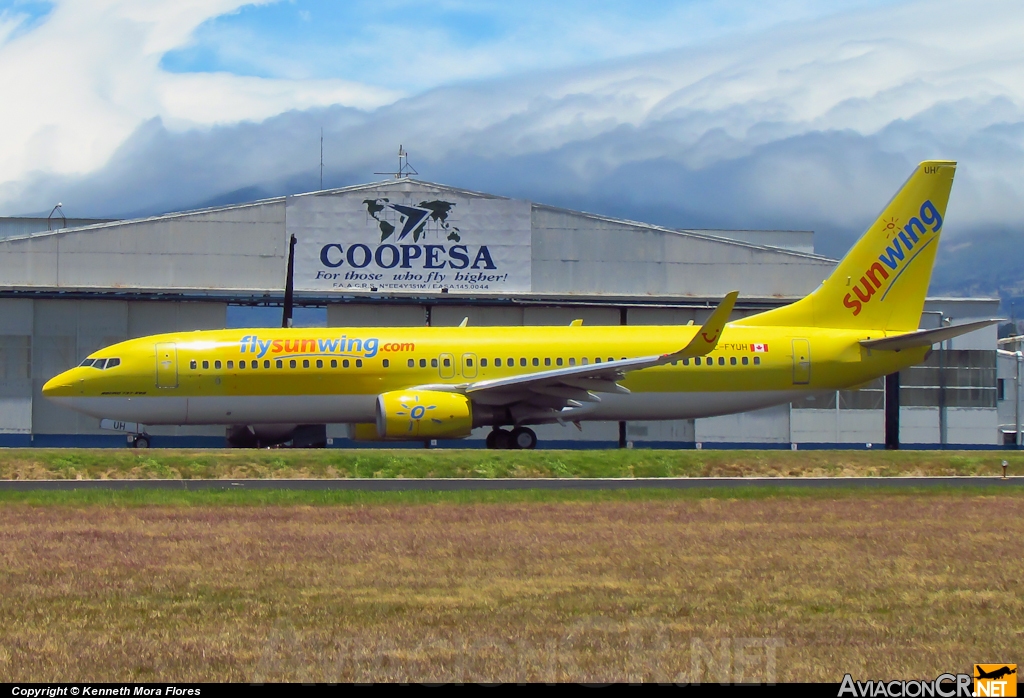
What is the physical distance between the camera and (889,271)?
3372cm

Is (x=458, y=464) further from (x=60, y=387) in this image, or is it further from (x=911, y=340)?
(x=911, y=340)

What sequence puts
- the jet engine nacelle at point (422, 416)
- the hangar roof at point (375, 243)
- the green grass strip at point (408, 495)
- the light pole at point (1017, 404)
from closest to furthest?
the green grass strip at point (408, 495) → the jet engine nacelle at point (422, 416) → the hangar roof at point (375, 243) → the light pole at point (1017, 404)

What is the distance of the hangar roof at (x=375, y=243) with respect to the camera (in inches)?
1666

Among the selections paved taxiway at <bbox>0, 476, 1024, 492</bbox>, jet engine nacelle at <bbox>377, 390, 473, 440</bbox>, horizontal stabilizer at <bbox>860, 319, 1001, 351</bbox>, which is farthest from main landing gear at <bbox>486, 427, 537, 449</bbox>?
horizontal stabilizer at <bbox>860, 319, 1001, 351</bbox>

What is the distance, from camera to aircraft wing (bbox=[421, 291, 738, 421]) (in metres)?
28.3

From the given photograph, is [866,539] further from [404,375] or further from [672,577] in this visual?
[404,375]

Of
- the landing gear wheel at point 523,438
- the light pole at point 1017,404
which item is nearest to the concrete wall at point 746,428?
the landing gear wheel at point 523,438

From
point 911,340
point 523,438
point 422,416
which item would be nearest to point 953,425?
point 911,340

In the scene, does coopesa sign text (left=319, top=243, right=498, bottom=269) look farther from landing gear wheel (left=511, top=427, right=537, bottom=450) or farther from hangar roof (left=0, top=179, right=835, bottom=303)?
landing gear wheel (left=511, top=427, right=537, bottom=450)

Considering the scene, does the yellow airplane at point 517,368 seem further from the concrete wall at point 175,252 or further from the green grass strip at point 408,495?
the concrete wall at point 175,252

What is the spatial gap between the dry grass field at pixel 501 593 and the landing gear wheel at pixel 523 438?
13.7 metres

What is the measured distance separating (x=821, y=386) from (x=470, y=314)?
15166 millimetres

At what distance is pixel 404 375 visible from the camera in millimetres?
31172

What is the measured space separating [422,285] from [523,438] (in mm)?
14188
